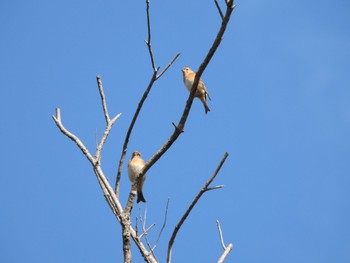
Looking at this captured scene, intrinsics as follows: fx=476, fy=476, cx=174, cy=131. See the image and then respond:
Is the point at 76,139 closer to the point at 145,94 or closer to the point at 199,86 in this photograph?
the point at 145,94

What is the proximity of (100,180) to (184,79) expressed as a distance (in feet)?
15.7

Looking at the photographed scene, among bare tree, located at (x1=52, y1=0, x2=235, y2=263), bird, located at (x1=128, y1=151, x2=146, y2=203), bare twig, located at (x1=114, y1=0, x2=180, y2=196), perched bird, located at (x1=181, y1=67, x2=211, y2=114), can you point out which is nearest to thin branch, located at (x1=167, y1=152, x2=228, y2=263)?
bare tree, located at (x1=52, y1=0, x2=235, y2=263)

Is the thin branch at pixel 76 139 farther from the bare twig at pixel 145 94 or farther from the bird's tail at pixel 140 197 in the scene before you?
the bird's tail at pixel 140 197

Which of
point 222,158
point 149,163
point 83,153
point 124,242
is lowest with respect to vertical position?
point 124,242

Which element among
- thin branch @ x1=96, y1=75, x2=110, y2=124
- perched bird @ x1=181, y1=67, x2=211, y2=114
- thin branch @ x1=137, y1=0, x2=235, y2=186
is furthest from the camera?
perched bird @ x1=181, y1=67, x2=211, y2=114

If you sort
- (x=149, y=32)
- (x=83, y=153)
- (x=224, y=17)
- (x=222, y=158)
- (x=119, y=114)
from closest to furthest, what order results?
(x=224, y=17), (x=222, y=158), (x=149, y=32), (x=83, y=153), (x=119, y=114)

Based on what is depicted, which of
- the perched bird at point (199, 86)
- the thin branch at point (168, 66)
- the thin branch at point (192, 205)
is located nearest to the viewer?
the thin branch at point (192, 205)

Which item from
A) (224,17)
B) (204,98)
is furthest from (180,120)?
(204,98)

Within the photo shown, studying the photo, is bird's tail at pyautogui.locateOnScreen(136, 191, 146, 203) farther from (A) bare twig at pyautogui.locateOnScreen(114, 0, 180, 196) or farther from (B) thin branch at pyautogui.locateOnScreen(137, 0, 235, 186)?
(B) thin branch at pyautogui.locateOnScreen(137, 0, 235, 186)

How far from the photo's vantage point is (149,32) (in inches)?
148

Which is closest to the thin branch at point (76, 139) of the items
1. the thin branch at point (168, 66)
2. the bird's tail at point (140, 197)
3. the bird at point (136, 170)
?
the thin branch at point (168, 66)

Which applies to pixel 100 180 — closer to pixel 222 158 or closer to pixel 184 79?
pixel 222 158

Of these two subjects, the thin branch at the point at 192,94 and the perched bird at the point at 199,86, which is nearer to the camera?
the thin branch at the point at 192,94

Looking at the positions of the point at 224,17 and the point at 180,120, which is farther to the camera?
the point at 180,120
